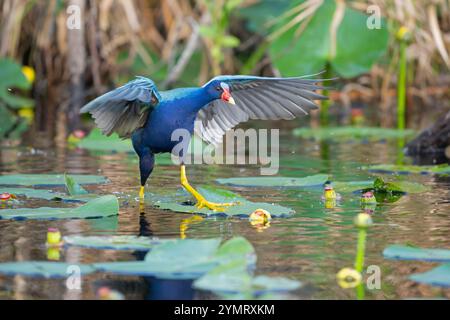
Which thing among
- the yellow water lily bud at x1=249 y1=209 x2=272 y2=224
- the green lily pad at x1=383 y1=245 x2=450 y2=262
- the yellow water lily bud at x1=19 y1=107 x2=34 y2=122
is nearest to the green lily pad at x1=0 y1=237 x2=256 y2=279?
the green lily pad at x1=383 y1=245 x2=450 y2=262

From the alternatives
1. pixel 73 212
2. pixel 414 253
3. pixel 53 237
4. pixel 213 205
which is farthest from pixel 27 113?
pixel 414 253

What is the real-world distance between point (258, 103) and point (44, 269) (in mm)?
2450

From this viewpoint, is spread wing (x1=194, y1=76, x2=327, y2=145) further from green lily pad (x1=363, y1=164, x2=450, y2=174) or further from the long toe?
green lily pad (x1=363, y1=164, x2=450, y2=174)

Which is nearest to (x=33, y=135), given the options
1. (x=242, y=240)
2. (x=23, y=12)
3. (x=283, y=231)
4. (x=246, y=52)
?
(x=23, y=12)

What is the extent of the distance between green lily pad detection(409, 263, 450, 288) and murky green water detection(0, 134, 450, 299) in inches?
1.2

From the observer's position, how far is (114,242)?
13.9 ft

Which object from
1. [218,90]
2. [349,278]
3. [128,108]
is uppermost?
[218,90]

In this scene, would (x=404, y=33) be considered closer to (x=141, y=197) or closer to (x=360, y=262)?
(x=141, y=197)

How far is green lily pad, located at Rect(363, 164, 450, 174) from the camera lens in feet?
22.2

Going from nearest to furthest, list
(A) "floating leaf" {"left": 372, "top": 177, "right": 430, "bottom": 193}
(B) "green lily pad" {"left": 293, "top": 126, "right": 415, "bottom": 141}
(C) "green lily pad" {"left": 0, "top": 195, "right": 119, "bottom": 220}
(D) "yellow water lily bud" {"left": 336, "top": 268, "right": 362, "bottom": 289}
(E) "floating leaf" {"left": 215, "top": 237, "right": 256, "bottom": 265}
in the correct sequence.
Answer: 1. (D) "yellow water lily bud" {"left": 336, "top": 268, "right": 362, "bottom": 289}
2. (E) "floating leaf" {"left": 215, "top": 237, "right": 256, "bottom": 265}
3. (C) "green lily pad" {"left": 0, "top": 195, "right": 119, "bottom": 220}
4. (A) "floating leaf" {"left": 372, "top": 177, "right": 430, "bottom": 193}
5. (B) "green lily pad" {"left": 293, "top": 126, "right": 415, "bottom": 141}

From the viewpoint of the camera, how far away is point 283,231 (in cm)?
480
